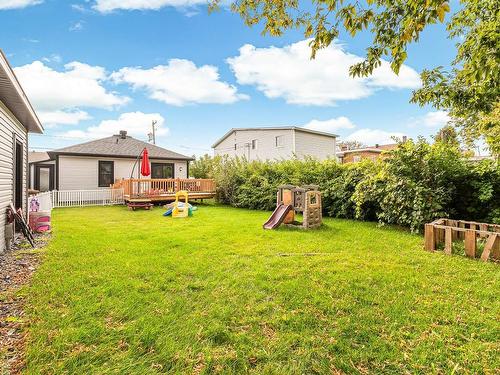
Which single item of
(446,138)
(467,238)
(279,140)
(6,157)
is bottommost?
(467,238)

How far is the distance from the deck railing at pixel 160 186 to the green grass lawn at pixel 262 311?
7350mm

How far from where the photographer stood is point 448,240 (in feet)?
15.9

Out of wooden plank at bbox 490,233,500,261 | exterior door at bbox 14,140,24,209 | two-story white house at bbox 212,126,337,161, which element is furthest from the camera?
two-story white house at bbox 212,126,337,161

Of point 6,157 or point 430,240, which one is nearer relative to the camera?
point 430,240

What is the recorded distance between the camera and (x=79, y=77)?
1440 cm

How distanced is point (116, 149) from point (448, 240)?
1654 cm

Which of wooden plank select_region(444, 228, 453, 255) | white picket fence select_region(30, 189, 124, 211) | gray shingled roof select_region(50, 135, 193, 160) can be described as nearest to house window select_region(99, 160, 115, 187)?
gray shingled roof select_region(50, 135, 193, 160)

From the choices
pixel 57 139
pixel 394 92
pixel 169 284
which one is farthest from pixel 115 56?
pixel 57 139

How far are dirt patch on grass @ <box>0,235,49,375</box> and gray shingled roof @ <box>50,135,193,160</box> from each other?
10603 mm

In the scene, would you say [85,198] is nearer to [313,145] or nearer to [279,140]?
[279,140]

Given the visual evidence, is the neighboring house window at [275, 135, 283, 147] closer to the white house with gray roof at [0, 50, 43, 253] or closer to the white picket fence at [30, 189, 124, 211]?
the white picket fence at [30, 189, 124, 211]

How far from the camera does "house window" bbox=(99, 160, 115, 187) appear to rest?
15.8 metres

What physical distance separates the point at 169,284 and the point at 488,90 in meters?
6.19

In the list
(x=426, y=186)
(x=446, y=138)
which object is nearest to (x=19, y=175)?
(x=426, y=186)
